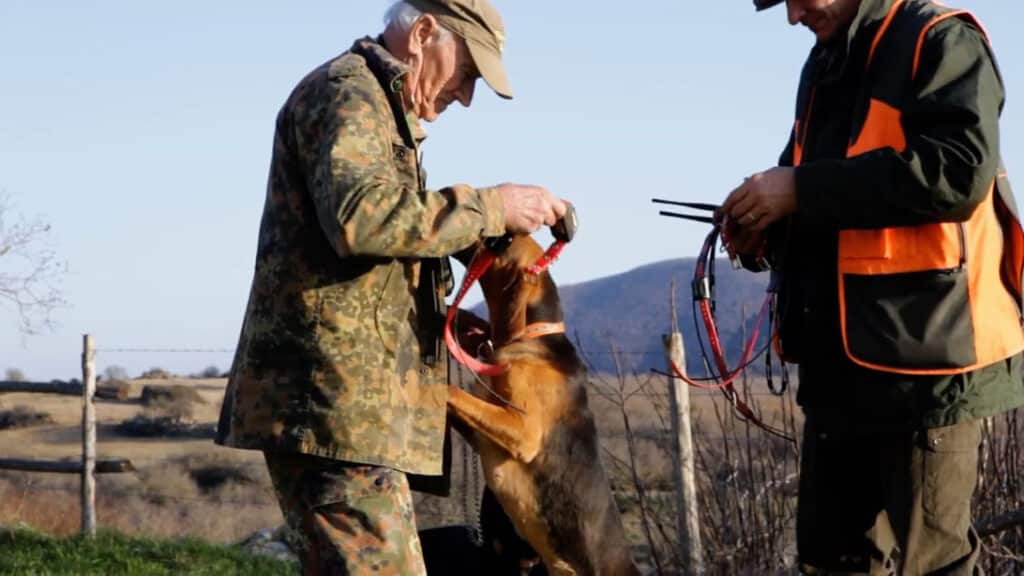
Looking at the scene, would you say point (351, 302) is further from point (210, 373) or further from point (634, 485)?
point (210, 373)

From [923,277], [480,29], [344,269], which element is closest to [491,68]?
[480,29]

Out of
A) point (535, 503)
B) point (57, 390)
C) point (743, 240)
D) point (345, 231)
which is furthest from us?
point (57, 390)

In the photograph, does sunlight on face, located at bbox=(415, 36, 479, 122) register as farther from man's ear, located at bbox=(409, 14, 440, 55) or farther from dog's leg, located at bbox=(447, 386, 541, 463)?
dog's leg, located at bbox=(447, 386, 541, 463)

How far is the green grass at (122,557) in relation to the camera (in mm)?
9898

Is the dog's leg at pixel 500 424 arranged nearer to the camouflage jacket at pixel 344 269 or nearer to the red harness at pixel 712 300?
the red harness at pixel 712 300

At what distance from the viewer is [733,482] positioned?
8039 millimetres

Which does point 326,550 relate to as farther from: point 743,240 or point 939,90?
point 939,90

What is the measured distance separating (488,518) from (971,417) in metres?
2.38

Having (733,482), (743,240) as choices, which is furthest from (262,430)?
(733,482)

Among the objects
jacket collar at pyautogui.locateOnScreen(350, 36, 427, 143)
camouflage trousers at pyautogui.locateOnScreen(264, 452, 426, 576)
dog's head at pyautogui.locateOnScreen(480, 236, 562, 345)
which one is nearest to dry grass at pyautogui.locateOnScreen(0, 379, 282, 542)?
dog's head at pyautogui.locateOnScreen(480, 236, 562, 345)

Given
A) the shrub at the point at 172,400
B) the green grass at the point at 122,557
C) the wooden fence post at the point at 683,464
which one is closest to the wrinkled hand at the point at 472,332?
the wooden fence post at the point at 683,464

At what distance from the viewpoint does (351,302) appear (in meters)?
3.93

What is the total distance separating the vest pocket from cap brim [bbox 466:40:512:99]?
49.6 inches

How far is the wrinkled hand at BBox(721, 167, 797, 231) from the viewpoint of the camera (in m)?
4.47
